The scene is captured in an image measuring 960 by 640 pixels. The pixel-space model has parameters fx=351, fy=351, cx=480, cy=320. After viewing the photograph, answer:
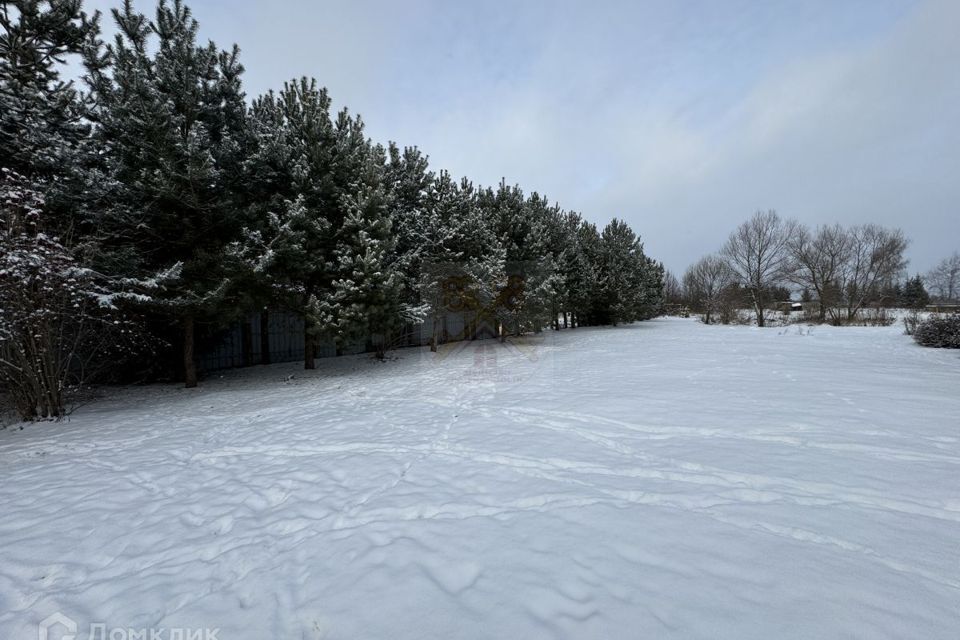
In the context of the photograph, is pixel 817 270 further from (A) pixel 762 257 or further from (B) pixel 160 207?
(B) pixel 160 207

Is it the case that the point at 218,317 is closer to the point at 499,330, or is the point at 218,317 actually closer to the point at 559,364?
the point at 559,364

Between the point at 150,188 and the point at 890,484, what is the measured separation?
1184 centimetres

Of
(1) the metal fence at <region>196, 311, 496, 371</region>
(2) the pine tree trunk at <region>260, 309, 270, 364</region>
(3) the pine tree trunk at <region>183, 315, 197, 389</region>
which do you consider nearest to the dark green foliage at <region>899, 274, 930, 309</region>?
(1) the metal fence at <region>196, 311, 496, 371</region>

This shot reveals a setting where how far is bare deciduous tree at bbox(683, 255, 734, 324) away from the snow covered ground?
3106 centimetres

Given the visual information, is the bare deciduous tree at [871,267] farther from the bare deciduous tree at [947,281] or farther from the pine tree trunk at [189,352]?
the pine tree trunk at [189,352]

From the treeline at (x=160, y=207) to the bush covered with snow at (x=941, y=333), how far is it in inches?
691

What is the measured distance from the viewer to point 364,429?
212 inches

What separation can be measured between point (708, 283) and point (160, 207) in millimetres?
52513

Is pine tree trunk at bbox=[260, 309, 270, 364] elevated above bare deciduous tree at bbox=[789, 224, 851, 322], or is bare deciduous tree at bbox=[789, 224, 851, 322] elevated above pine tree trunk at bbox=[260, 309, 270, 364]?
bare deciduous tree at bbox=[789, 224, 851, 322]

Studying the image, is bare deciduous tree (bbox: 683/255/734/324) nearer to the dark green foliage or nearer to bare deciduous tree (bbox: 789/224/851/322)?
bare deciduous tree (bbox: 789/224/851/322)

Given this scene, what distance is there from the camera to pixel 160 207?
297 inches

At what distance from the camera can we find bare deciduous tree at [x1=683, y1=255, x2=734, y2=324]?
33.5 meters

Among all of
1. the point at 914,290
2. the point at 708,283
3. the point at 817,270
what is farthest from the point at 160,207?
the point at 914,290

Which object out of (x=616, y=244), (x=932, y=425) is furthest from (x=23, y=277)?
(x=616, y=244)
